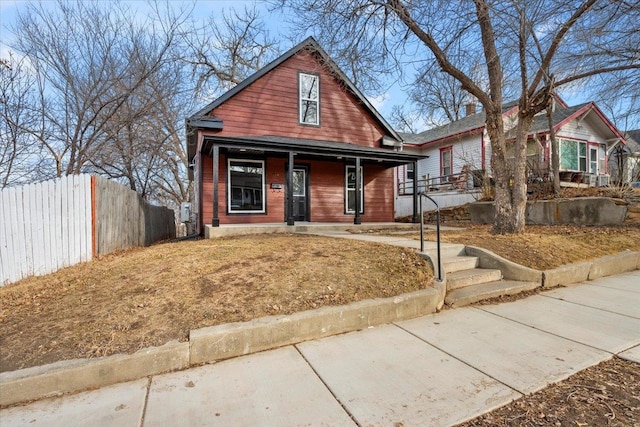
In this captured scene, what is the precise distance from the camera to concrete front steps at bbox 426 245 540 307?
412 centimetres

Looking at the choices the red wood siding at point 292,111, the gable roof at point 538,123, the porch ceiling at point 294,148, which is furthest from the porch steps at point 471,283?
the gable roof at point 538,123

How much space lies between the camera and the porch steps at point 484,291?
4023 mm

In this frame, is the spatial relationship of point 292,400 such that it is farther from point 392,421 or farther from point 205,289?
point 205,289

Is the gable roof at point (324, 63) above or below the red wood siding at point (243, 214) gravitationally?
above

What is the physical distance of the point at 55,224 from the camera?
18.0 ft

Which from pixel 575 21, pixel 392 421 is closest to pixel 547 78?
pixel 575 21

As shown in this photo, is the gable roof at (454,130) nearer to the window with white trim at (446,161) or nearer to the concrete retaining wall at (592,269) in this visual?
the window with white trim at (446,161)

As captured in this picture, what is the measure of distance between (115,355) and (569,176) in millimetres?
18418

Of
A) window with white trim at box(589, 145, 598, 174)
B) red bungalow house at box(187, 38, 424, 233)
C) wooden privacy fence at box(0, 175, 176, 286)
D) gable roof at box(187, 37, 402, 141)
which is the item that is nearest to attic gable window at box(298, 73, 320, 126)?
red bungalow house at box(187, 38, 424, 233)

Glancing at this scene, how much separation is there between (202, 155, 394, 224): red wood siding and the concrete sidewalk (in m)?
7.76

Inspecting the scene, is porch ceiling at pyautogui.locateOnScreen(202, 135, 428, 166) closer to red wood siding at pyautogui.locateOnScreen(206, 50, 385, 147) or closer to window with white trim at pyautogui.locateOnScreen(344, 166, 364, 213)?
red wood siding at pyautogui.locateOnScreen(206, 50, 385, 147)

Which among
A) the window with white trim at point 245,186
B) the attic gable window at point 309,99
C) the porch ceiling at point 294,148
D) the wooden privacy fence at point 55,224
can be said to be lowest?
the wooden privacy fence at point 55,224

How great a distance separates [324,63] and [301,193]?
4277 mm

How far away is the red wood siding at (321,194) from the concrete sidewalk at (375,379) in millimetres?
7756
